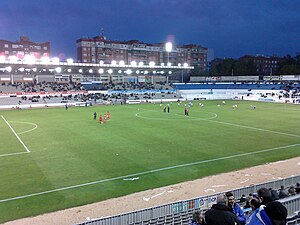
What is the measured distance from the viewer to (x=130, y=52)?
134 m

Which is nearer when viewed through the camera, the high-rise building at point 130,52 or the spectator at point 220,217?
the spectator at point 220,217

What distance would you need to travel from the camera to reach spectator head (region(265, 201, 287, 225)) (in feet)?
12.8

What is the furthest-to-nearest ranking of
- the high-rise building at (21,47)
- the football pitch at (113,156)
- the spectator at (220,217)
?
the high-rise building at (21,47)
the football pitch at (113,156)
the spectator at (220,217)

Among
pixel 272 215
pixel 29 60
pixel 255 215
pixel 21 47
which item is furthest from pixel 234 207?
pixel 21 47

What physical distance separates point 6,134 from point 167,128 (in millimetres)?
17785

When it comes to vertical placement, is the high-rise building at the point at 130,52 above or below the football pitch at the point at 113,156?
above

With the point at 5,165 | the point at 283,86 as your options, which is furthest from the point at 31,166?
the point at 283,86

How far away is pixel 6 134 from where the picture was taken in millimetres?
31391

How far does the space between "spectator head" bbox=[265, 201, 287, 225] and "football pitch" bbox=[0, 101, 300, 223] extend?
36.3 feet

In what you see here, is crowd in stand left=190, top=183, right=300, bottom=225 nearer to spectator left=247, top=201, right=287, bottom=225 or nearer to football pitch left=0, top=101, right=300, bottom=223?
spectator left=247, top=201, right=287, bottom=225

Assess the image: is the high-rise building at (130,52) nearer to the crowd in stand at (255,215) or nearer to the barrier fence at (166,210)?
the barrier fence at (166,210)

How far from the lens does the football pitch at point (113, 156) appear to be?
14.9m

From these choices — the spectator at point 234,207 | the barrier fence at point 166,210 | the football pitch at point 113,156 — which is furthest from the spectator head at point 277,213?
the football pitch at point 113,156

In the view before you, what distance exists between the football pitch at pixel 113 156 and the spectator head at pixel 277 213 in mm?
11070
